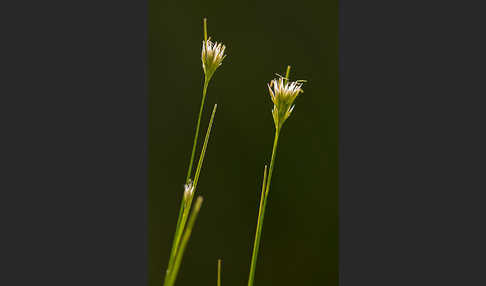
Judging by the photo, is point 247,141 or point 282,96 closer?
point 282,96

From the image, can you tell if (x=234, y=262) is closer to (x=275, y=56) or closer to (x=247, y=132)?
(x=247, y=132)

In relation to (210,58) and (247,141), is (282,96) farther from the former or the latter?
(247,141)

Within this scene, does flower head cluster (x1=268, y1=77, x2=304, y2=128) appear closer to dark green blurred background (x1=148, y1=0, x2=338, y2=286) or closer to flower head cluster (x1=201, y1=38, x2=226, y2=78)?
flower head cluster (x1=201, y1=38, x2=226, y2=78)

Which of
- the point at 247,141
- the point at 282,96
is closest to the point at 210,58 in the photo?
the point at 282,96

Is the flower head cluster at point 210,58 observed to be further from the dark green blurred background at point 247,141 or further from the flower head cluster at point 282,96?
the dark green blurred background at point 247,141

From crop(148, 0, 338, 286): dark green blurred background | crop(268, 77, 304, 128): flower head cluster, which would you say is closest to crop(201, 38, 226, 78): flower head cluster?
crop(268, 77, 304, 128): flower head cluster

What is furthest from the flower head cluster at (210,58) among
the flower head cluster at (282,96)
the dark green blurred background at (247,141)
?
the dark green blurred background at (247,141)

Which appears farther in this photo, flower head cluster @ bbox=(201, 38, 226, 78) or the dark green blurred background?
the dark green blurred background

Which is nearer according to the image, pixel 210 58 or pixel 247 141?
pixel 210 58
